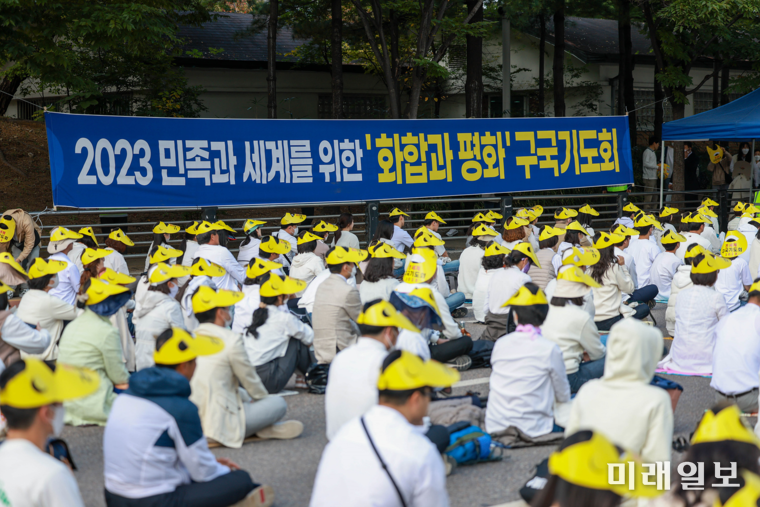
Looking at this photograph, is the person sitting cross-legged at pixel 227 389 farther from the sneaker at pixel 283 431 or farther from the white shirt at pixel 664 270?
the white shirt at pixel 664 270

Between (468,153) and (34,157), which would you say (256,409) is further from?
(34,157)

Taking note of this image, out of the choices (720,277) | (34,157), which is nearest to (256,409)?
(720,277)

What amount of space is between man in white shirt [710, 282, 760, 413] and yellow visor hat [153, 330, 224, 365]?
3.93 m

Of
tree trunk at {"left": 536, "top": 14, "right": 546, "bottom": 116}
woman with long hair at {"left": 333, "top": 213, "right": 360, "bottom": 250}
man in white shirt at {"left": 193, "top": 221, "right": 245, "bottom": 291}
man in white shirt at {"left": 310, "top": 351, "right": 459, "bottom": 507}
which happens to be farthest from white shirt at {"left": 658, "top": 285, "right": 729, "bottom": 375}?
tree trunk at {"left": 536, "top": 14, "right": 546, "bottom": 116}

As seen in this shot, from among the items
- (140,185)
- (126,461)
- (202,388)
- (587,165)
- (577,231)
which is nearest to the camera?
(126,461)

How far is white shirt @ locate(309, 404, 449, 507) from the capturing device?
9.90 feet

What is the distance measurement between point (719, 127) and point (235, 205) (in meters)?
9.34

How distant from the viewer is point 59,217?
58.1 feet

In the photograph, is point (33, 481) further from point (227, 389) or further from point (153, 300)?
point (153, 300)

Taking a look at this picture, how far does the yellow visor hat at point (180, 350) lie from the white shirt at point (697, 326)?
4.84 metres

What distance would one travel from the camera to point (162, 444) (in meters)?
3.90

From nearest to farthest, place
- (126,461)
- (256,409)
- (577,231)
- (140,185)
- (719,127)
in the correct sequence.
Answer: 1. (126,461)
2. (256,409)
3. (577,231)
4. (140,185)
5. (719,127)

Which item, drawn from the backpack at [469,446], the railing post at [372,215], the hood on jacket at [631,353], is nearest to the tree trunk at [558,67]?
the railing post at [372,215]

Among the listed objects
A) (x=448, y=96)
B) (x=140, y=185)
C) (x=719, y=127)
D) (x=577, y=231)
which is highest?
(x=448, y=96)
